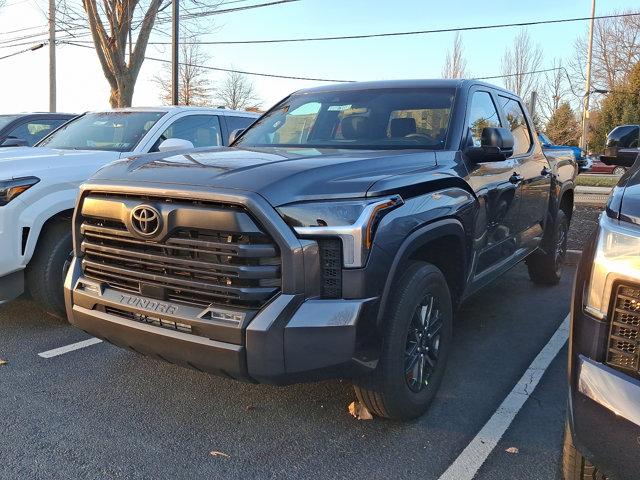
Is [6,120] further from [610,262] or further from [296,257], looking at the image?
[610,262]

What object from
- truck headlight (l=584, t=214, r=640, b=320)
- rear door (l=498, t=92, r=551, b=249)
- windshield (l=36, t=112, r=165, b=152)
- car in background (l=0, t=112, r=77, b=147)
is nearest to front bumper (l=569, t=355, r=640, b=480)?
truck headlight (l=584, t=214, r=640, b=320)

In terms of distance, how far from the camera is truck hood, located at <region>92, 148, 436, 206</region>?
2570mm

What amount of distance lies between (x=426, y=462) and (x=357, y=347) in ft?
2.33

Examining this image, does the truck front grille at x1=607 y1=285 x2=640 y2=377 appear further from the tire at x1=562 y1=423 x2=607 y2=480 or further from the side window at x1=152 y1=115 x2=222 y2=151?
the side window at x1=152 y1=115 x2=222 y2=151

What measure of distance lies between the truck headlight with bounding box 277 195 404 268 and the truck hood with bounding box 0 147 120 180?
8.85 ft

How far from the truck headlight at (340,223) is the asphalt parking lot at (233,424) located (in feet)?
3.36

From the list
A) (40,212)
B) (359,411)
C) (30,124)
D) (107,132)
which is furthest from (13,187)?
(30,124)

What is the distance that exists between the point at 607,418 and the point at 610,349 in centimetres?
22

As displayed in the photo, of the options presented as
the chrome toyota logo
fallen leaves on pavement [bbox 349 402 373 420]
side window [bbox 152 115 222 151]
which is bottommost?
fallen leaves on pavement [bbox 349 402 373 420]

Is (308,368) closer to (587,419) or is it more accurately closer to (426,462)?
(426,462)

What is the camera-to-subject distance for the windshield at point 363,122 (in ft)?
12.5

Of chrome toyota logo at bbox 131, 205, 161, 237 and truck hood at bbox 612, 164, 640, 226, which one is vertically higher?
truck hood at bbox 612, 164, 640, 226

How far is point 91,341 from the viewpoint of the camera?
14.2ft

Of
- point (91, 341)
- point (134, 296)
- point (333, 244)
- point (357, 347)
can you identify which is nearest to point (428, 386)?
point (357, 347)
